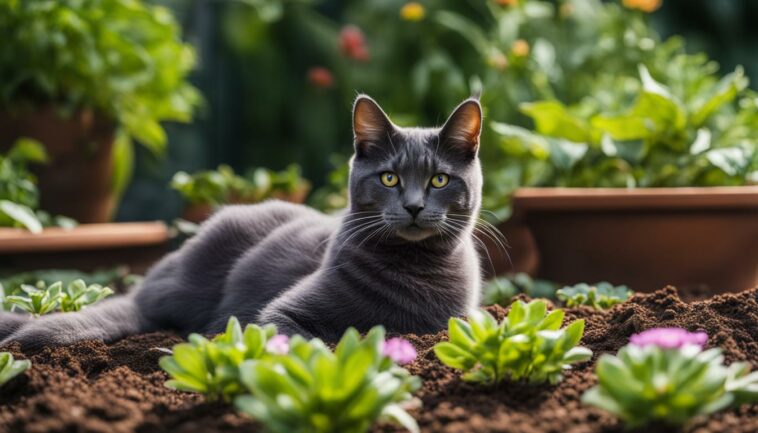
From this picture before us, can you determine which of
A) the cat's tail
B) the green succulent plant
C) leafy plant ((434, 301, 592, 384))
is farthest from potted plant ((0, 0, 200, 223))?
the green succulent plant

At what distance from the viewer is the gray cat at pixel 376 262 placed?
6.65 ft

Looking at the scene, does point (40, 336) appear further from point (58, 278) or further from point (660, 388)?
point (660, 388)

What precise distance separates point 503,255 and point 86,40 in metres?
2.15

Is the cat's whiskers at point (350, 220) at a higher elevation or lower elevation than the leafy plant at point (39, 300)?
higher

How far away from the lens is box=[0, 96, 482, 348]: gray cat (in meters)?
2.03

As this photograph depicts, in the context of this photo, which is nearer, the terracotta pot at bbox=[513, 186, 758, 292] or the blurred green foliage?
the terracotta pot at bbox=[513, 186, 758, 292]

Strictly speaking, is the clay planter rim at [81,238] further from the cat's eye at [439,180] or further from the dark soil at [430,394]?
the cat's eye at [439,180]

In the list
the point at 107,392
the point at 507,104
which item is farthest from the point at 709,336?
the point at 507,104

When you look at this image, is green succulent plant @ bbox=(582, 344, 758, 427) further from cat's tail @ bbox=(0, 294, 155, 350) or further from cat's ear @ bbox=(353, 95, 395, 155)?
cat's tail @ bbox=(0, 294, 155, 350)

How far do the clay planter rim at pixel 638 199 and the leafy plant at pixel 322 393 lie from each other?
1.71m

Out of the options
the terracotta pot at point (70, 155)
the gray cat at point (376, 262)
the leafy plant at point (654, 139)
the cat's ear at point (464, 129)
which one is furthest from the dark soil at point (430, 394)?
the terracotta pot at point (70, 155)

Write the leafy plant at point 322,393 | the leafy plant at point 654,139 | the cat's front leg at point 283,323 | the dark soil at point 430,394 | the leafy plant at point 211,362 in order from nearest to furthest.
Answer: the leafy plant at point 322,393, the dark soil at point 430,394, the leafy plant at point 211,362, the cat's front leg at point 283,323, the leafy plant at point 654,139

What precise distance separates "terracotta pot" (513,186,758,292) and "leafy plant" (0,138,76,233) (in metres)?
1.98


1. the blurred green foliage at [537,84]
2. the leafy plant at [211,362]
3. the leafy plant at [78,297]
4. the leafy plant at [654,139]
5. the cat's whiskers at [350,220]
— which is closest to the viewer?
the leafy plant at [211,362]
